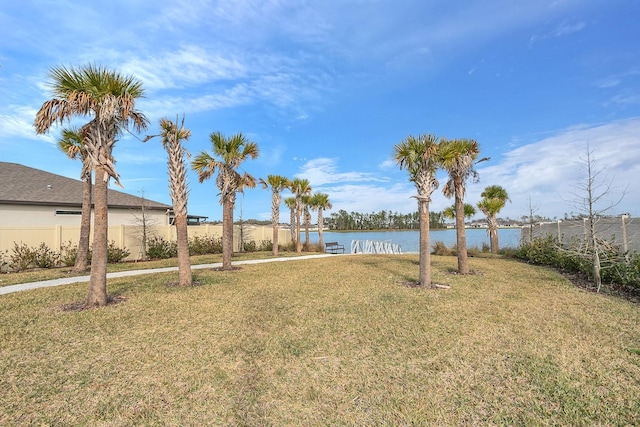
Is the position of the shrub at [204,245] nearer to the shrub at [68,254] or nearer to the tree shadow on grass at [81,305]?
the shrub at [68,254]

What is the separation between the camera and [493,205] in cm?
2381

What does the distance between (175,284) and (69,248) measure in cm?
885

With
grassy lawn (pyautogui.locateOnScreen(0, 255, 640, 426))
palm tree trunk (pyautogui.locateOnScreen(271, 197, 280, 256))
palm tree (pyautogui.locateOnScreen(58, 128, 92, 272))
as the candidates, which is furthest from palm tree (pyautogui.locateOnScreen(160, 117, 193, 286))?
palm tree trunk (pyautogui.locateOnScreen(271, 197, 280, 256))

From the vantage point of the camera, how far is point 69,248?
14383 mm

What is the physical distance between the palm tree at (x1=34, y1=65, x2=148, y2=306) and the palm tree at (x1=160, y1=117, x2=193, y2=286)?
2098 mm

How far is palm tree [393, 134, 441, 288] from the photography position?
29.0 ft

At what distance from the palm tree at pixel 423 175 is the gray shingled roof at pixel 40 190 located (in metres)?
17.8

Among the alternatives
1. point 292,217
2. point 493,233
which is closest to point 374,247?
point 292,217

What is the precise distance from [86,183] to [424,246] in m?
12.9

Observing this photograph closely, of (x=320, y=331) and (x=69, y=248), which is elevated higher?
(x=69, y=248)

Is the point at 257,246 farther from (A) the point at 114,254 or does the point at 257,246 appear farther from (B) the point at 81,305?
(B) the point at 81,305

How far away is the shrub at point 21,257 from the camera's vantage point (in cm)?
1261

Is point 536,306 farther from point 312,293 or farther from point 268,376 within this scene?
point 268,376

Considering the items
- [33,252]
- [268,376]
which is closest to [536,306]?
[268,376]
